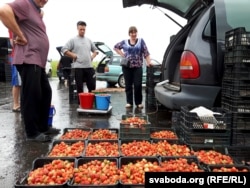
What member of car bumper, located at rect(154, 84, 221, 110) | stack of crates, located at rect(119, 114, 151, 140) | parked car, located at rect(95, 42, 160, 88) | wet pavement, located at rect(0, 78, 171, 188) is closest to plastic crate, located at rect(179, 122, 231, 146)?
stack of crates, located at rect(119, 114, 151, 140)

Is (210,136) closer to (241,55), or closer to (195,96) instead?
(195,96)

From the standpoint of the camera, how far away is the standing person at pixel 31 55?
433cm

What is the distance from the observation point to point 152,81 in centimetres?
788

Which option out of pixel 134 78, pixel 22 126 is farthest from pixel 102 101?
pixel 22 126

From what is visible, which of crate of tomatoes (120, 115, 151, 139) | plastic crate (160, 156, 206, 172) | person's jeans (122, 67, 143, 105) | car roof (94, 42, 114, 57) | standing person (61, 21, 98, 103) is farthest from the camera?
car roof (94, 42, 114, 57)

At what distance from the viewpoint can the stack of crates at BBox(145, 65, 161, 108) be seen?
783 cm

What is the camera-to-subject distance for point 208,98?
457 cm

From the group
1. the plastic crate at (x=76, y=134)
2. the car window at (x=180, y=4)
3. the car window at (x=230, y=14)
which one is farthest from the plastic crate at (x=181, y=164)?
the car window at (x=180, y=4)

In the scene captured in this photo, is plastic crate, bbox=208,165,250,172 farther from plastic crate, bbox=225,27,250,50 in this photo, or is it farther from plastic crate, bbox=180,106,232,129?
plastic crate, bbox=225,27,250,50

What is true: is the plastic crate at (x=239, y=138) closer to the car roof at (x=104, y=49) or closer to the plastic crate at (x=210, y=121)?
the plastic crate at (x=210, y=121)

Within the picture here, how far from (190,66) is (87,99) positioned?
290cm

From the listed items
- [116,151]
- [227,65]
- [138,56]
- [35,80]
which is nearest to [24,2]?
[35,80]

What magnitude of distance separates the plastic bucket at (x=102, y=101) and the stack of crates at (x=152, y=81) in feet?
5.03

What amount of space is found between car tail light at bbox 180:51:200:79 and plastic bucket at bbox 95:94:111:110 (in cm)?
249
